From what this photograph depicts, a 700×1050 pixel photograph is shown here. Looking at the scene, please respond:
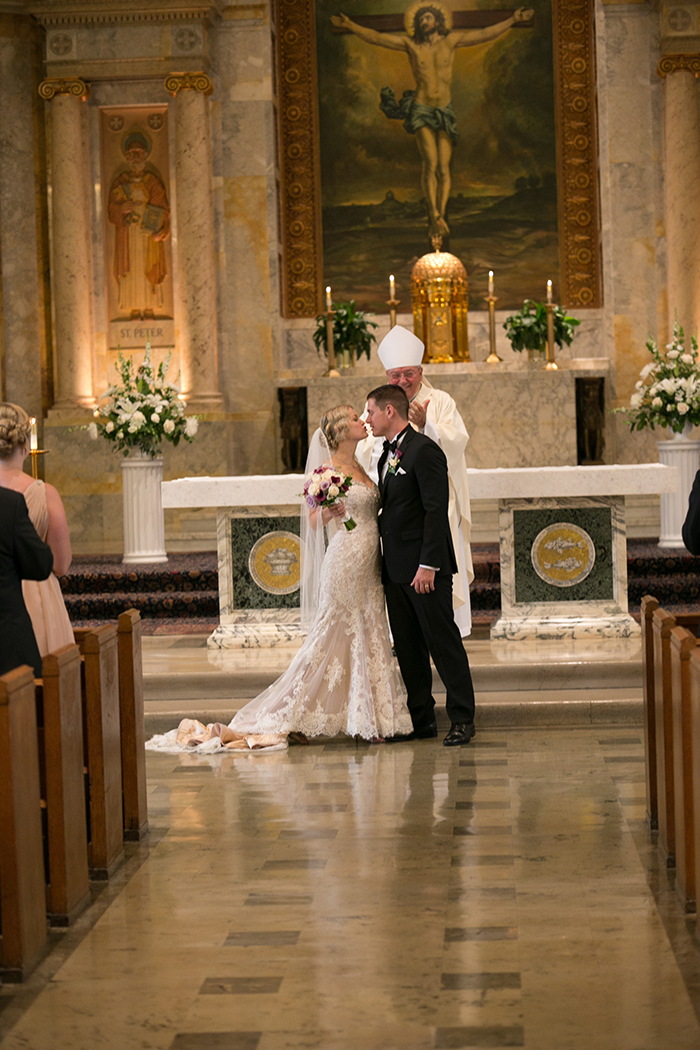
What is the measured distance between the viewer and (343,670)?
7.10m

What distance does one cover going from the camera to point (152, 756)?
23.0 feet

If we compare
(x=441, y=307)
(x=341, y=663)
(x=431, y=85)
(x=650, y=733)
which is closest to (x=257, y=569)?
(x=341, y=663)

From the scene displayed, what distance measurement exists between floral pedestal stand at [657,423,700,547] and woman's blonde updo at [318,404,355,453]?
4.94m

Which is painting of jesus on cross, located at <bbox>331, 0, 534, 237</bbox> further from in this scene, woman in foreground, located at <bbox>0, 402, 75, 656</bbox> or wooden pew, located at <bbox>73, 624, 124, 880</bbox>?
wooden pew, located at <bbox>73, 624, 124, 880</bbox>

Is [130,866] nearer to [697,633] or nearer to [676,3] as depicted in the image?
[697,633]

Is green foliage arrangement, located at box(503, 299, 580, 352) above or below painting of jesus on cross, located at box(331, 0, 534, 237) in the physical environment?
below

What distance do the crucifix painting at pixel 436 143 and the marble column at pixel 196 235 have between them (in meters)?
1.45

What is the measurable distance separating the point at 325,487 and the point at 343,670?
999 millimetres

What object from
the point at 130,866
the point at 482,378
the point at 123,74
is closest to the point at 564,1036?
the point at 130,866

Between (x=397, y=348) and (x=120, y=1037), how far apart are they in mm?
5376

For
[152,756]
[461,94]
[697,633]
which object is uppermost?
[461,94]

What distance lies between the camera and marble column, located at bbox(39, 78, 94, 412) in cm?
1355

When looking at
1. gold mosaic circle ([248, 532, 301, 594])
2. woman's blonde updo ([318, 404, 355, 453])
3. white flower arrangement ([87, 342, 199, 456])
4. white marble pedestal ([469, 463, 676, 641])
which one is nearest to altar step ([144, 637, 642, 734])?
white marble pedestal ([469, 463, 676, 641])

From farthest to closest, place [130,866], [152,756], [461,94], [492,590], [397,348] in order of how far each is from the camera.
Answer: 1. [461,94]
2. [492,590]
3. [397,348]
4. [152,756]
5. [130,866]
